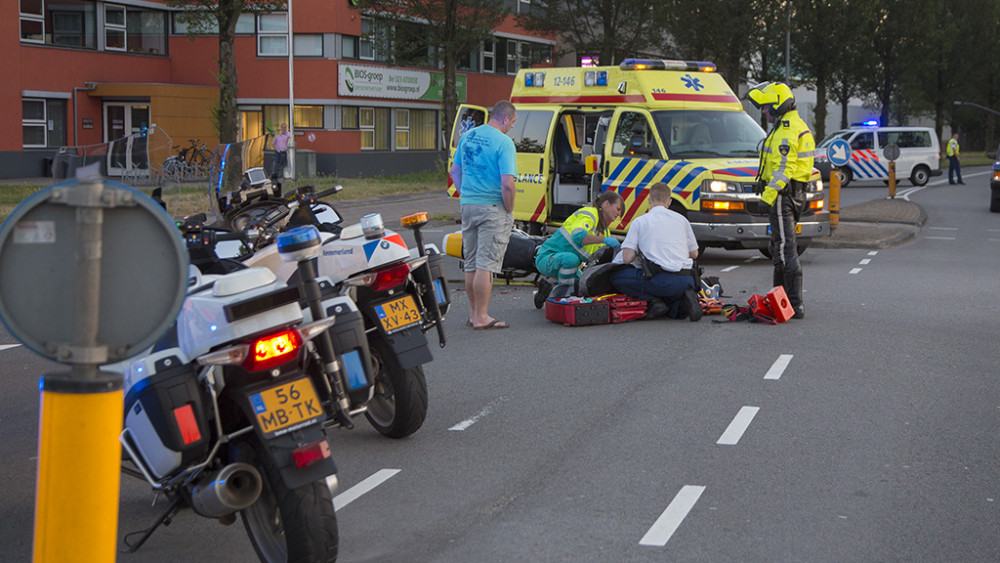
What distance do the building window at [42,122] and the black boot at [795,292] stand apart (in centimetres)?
3060

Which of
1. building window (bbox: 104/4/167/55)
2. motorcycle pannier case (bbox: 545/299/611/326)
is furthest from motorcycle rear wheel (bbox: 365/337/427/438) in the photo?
building window (bbox: 104/4/167/55)

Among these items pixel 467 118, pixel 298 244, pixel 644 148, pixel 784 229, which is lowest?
pixel 784 229

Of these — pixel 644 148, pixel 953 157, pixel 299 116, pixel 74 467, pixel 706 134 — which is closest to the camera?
pixel 74 467

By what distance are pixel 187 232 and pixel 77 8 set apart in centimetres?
3574

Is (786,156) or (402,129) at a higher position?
(402,129)

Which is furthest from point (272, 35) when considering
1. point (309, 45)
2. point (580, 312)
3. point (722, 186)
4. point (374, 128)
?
point (580, 312)

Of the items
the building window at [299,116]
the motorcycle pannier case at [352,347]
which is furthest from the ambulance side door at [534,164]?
the building window at [299,116]

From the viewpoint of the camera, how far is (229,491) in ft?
14.1

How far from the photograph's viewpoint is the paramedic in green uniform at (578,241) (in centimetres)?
1104

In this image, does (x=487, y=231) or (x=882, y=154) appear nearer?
(x=487, y=231)

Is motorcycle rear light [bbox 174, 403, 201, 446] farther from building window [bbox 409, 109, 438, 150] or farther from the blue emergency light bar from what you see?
building window [bbox 409, 109, 438, 150]

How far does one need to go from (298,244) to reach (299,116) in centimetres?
3930

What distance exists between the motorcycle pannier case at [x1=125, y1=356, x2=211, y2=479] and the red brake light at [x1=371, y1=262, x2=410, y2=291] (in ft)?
5.80

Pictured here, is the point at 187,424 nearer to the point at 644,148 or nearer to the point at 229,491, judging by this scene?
the point at 229,491
